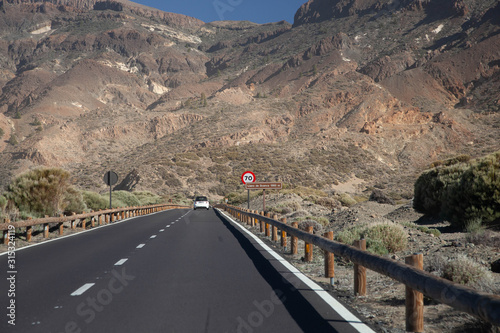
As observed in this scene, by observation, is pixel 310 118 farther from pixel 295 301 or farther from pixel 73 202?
pixel 295 301

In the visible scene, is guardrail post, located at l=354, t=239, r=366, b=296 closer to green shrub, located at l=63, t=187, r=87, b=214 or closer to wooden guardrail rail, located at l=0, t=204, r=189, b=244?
wooden guardrail rail, located at l=0, t=204, r=189, b=244

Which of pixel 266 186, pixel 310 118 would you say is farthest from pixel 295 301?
pixel 310 118

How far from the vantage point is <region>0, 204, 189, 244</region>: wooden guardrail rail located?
→ 46.7 ft

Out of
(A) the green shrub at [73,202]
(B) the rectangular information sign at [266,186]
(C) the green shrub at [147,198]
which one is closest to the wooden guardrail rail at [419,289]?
(B) the rectangular information sign at [266,186]

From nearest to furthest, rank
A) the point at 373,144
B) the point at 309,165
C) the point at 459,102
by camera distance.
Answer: the point at 309,165
the point at 373,144
the point at 459,102

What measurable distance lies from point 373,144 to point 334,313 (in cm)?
8965

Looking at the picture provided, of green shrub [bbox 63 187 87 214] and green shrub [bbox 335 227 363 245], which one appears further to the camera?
green shrub [bbox 63 187 87 214]

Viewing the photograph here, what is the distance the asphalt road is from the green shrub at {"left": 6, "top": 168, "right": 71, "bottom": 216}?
34.8 ft

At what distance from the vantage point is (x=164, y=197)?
73.4m

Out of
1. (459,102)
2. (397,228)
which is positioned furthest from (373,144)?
(397,228)

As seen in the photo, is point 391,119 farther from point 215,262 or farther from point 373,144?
point 215,262

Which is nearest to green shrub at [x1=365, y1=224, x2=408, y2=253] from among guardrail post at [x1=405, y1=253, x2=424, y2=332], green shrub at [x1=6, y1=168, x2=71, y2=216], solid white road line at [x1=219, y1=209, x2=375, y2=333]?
solid white road line at [x1=219, y1=209, x2=375, y2=333]

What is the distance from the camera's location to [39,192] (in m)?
21.9

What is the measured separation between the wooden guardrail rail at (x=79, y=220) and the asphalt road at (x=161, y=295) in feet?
9.62
